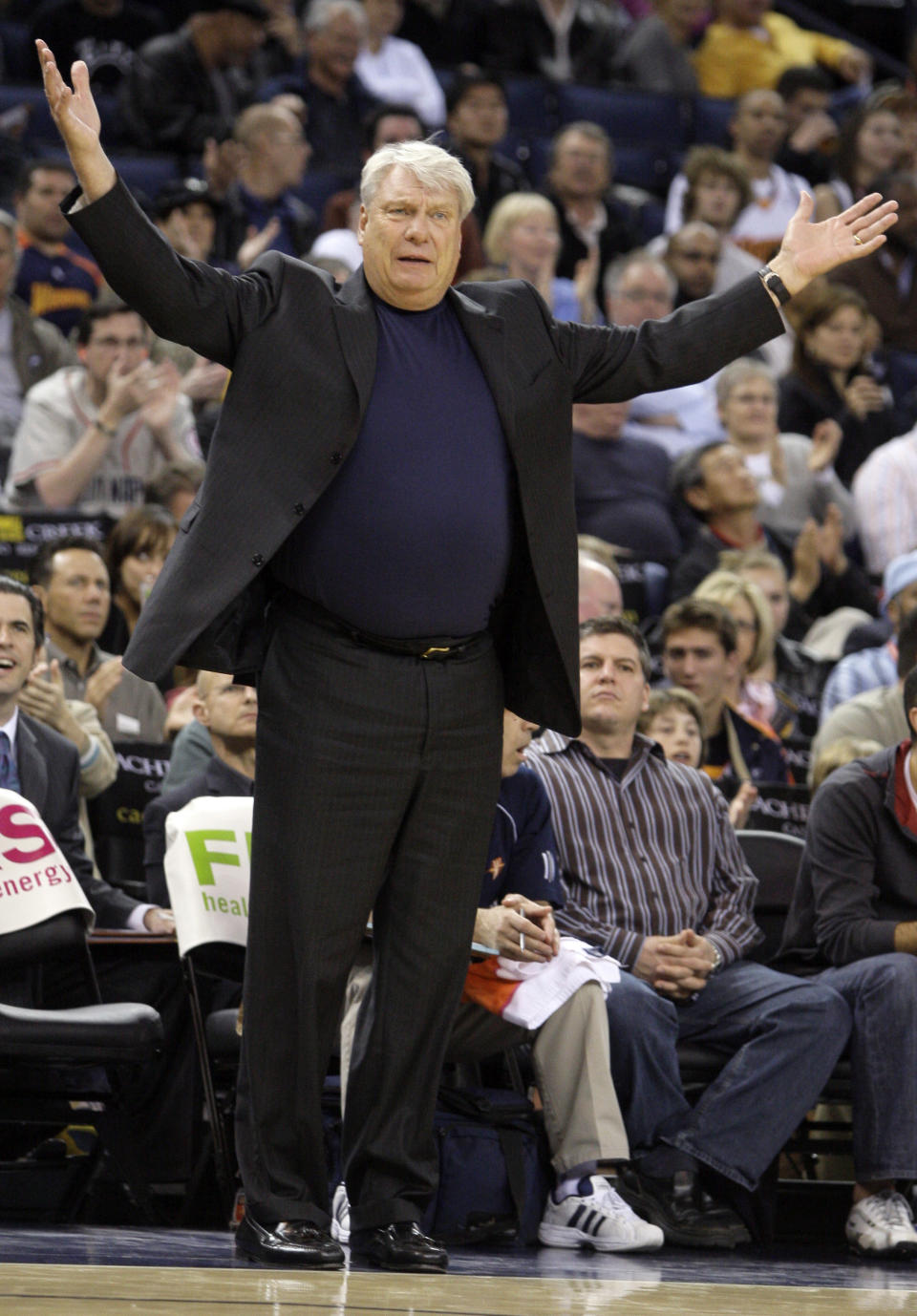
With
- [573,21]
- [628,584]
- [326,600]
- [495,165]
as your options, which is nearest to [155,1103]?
[326,600]

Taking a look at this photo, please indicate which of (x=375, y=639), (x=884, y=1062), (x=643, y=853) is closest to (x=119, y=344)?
(x=643, y=853)

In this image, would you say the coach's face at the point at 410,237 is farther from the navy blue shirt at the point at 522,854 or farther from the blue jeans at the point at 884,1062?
the blue jeans at the point at 884,1062

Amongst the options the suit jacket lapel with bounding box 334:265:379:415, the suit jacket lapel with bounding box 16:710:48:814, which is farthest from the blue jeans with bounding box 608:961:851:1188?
the suit jacket lapel with bounding box 334:265:379:415

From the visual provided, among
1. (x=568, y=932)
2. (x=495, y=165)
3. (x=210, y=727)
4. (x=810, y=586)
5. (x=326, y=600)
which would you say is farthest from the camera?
(x=495, y=165)

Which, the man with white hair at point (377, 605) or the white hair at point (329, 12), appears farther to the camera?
the white hair at point (329, 12)

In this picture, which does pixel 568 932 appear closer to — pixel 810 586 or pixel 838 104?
pixel 810 586

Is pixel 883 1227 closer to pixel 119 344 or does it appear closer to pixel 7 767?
pixel 7 767

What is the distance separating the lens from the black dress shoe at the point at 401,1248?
291cm

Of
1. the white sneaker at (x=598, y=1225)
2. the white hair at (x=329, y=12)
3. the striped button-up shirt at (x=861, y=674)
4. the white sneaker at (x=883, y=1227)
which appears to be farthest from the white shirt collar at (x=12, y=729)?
the white hair at (x=329, y=12)

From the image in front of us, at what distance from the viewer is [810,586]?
24.3 feet

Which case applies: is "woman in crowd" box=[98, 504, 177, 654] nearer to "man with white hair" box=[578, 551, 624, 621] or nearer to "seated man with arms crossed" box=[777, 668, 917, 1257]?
"man with white hair" box=[578, 551, 624, 621]

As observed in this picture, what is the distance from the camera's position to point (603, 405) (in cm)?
657

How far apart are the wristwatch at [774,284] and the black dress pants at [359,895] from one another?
0.73m

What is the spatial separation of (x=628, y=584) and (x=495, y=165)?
342 centimetres
